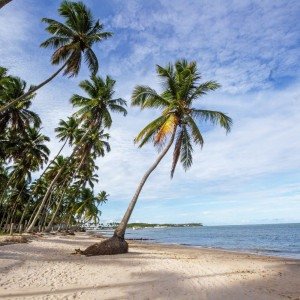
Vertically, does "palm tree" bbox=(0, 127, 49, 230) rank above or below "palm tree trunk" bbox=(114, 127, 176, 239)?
above

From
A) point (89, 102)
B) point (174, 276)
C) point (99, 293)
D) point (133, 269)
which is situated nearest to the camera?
point (99, 293)

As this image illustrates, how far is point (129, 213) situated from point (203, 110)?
301 inches

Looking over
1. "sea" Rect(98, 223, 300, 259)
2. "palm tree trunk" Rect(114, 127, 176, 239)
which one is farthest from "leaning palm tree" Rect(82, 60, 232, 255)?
"sea" Rect(98, 223, 300, 259)

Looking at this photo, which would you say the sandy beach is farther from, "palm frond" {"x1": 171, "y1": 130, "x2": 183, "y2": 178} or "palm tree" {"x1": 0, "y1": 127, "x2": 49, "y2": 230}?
"palm tree" {"x1": 0, "y1": 127, "x2": 49, "y2": 230}

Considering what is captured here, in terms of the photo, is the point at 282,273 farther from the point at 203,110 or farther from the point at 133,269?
the point at 203,110

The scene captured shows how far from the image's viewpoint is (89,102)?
31.9 metres

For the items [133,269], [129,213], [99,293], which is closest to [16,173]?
[129,213]

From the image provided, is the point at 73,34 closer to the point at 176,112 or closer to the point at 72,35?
the point at 72,35

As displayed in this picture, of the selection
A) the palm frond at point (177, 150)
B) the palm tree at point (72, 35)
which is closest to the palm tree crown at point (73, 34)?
the palm tree at point (72, 35)

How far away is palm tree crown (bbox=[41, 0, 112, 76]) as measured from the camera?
22406 mm

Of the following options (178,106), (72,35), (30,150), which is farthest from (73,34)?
(30,150)

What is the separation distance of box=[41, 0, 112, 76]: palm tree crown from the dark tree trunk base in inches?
489

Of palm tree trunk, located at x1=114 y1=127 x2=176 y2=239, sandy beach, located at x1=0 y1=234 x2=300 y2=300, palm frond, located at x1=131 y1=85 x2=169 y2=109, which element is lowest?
sandy beach, located at x1=0 y1=234 x2=300 y2=300

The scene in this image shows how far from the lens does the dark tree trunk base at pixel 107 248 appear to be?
49.4 ft
